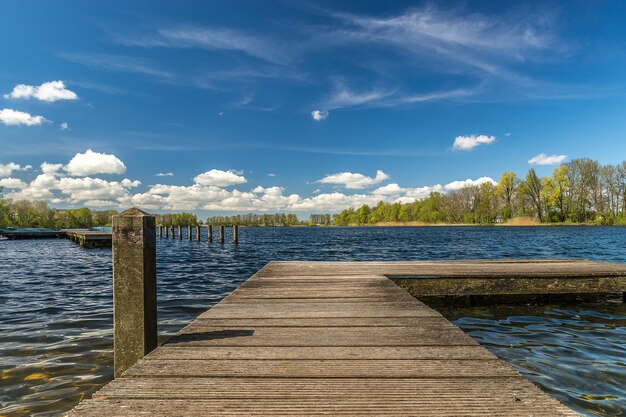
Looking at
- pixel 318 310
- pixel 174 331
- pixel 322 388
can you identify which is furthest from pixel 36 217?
pixel 322 388

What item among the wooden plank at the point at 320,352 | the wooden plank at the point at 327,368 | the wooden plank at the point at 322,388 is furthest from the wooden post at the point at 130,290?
the wooden plank at the point at 322,388

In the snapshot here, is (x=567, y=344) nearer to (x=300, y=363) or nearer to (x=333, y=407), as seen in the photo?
(x=300, y=363)

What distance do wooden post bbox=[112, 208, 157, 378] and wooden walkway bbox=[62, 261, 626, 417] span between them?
1.06 feet

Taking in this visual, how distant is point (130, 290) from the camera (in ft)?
10.1

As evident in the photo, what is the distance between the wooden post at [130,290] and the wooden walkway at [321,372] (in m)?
0.32

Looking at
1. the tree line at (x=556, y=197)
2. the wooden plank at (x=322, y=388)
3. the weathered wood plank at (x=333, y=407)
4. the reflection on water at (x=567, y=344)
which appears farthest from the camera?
the tree line at (x=556, y=197)

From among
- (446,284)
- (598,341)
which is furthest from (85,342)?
(598,341)

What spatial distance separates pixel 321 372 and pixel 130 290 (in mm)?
1770

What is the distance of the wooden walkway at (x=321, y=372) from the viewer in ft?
6.47

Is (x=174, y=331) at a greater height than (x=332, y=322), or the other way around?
(x=332, y=322)

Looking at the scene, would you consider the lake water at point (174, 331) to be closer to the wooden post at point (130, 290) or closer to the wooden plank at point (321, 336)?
the wooden post at point (130, 290)

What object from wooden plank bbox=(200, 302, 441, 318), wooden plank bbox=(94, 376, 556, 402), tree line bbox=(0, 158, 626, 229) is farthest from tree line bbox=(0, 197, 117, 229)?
wooden plank bbox=(94, 376, 556, 402)

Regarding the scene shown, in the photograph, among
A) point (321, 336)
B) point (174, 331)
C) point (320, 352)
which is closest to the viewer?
point (320, 352)

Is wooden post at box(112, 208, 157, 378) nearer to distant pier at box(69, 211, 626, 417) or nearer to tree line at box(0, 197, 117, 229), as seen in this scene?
distant pier at box(69, 211, 626, 417)
